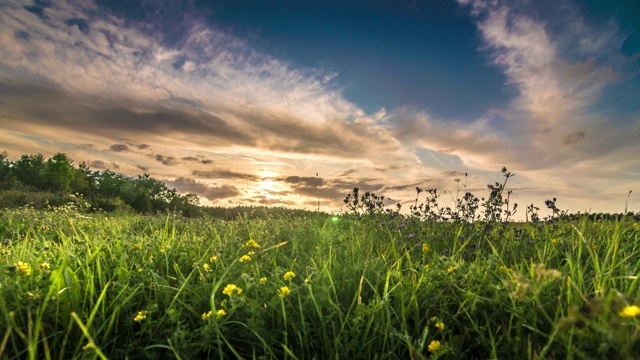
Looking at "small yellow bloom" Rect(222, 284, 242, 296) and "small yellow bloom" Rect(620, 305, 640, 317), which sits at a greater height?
"small yellow bloom" Rect(620, 305, 640, 317)

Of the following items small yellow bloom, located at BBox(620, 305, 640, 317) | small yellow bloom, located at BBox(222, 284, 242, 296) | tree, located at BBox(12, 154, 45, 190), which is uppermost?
tree, located at BBox(12, 154, 45, 190)

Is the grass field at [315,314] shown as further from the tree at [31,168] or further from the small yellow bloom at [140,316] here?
the tree at [31,168]

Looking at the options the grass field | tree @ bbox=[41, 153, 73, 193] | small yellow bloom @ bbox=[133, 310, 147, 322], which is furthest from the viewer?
tree @ bbox=[41, 153, 73, 193]

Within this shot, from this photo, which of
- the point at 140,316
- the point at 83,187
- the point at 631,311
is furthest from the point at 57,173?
the point at 631,311

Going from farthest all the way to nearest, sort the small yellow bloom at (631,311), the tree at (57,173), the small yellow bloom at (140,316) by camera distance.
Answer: the tree at (57,173) < the small yellow bloom at (140,316) < the small yellow bloom at (631,311)

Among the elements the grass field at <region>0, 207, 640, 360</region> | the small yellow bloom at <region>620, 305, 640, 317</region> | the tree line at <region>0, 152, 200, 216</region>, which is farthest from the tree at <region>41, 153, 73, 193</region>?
the small yellow bloom at <region>620, 305, 640, 317</region>

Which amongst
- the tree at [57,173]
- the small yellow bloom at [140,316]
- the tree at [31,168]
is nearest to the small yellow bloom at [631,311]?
the small yellow bloom at [140,316]

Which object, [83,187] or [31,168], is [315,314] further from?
[31,168]

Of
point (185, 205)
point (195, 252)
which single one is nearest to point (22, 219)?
point (195, 252)

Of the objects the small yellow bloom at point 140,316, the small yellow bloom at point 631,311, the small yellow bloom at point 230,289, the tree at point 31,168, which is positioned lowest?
the small yellow bloom at point 140,316

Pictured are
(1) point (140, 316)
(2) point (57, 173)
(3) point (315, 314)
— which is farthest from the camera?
(2) point (57, 173)

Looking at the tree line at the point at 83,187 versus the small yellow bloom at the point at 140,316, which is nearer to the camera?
the small yellow bloom at the point at 140,316

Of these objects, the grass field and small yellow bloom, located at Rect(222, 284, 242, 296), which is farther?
small yellow bloom, located at Rect(222, 284, 242, 296)

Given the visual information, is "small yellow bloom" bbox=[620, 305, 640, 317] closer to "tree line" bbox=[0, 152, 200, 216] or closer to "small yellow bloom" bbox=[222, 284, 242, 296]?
"small yellow bloom" bbox=[222, 284, 242, 296]
